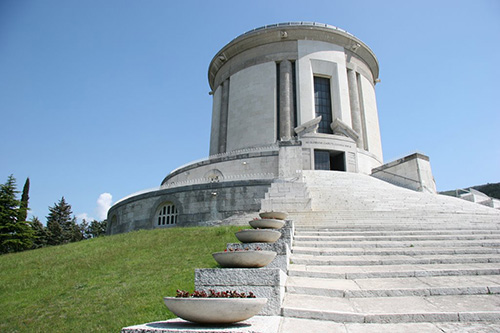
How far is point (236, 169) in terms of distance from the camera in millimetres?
22438

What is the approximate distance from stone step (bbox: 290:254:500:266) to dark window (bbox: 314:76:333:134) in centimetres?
2281

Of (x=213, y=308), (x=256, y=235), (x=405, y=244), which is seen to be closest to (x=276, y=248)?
(x=256, y=235)

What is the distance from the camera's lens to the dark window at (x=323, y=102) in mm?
29422

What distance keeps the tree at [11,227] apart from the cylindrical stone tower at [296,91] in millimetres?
16838

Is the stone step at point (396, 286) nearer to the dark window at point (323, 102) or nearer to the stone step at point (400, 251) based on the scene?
the stone step at point (400, 251)

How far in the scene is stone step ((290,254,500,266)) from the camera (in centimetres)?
685

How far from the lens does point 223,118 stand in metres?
32.3

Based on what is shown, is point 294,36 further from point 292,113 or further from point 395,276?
point 395,276

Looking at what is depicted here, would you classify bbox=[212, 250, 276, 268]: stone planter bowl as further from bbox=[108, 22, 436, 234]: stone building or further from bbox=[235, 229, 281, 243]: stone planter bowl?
bbox=[108, 22, 436, 234]: stone building

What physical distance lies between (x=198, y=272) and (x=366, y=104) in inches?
1205

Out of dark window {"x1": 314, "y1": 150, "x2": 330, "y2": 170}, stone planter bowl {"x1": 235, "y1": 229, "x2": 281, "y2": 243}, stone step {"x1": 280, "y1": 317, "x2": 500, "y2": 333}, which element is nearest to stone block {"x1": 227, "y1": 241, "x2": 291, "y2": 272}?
stone planter bowl {"x1": 235, "y1": 229, "x2": 281, "y2": 243}

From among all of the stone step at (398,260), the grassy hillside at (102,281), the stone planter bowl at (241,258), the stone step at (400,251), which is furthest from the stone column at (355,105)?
the stone planter bowl at (241,258)

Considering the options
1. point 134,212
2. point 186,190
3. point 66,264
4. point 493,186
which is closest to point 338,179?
point 186,190

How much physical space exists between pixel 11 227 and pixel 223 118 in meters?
19.2
